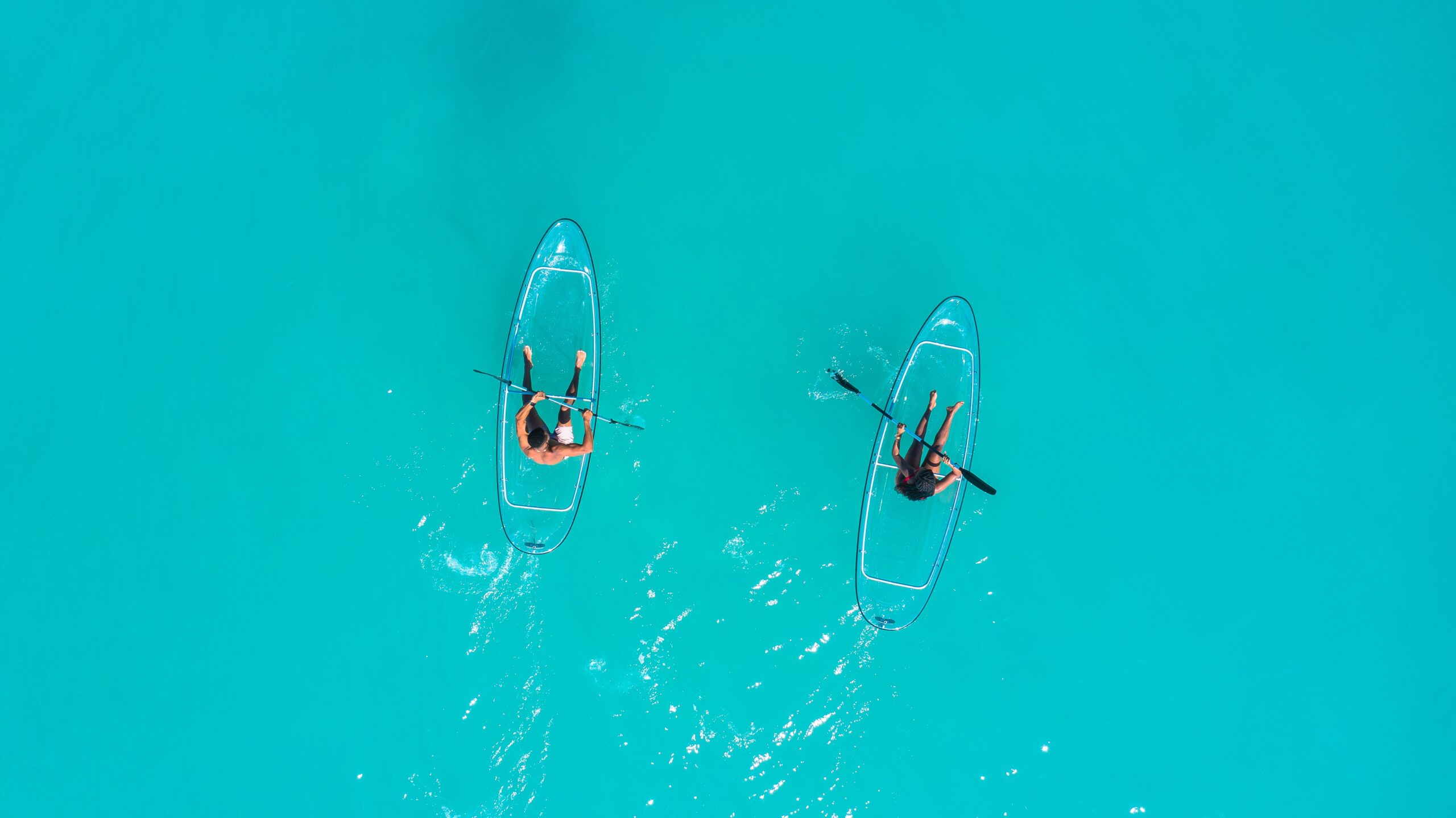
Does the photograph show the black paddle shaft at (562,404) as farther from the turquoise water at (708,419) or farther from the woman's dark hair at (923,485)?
the woman's dark hair at (923,485)

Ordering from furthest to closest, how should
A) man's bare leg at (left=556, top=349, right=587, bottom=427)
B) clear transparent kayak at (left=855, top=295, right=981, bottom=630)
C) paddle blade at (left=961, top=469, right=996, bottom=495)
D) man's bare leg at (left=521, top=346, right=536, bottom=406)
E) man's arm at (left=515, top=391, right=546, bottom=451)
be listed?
clear transparent kayak at (left=855, top=295, right=981, bottom=630) < man's bare leg at (left=556, top=349, right=587, bottom=427) < man's bare leg at (left=521, top=346, right=536, bottom=406) < man's arm at (left=515, top=391, right=546, bottom=451) < paddle blade at (left=961, top=469, right=996, bottom=495)

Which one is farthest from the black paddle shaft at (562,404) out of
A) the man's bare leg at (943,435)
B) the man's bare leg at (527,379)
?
the man's bare leg at (943,435)

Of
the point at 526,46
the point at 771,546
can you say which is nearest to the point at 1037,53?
the point at 526,46

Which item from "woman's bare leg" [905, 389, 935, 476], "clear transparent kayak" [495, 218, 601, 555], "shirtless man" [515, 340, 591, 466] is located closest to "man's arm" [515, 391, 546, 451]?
"shirtless man" [515, 340, 591, 466]

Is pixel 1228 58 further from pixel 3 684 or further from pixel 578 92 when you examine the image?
pixel 3 684

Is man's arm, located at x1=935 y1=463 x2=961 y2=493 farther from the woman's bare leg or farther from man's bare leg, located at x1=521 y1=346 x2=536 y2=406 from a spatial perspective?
A: man's bare leg, located at x1=521 y1=346 x2=536 y2=406
